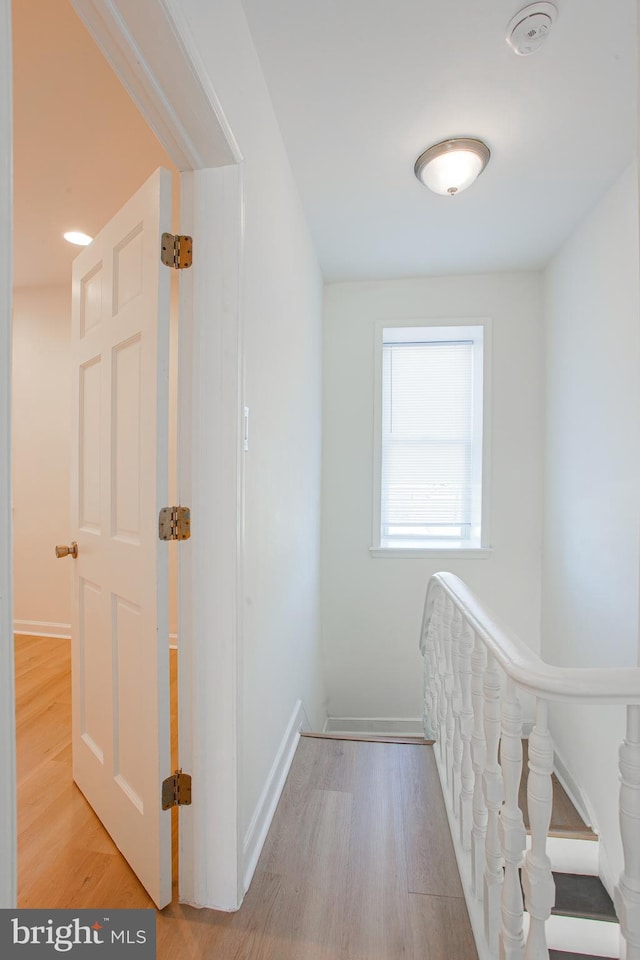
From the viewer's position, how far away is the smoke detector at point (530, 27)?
136cm

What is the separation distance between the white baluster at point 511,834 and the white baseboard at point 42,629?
357 cm

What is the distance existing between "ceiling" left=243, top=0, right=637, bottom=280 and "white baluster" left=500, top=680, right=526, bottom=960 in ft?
6.20

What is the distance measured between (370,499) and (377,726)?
1666mm

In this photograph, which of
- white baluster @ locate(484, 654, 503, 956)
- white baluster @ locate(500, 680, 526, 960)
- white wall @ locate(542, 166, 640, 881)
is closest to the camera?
white baluster @ locate(500, 680, 526, 960)

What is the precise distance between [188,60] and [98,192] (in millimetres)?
1715

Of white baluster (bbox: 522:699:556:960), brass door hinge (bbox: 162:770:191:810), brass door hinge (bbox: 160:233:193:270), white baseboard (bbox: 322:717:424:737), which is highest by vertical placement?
brass door hinge (bbox: 160:233:193:270)

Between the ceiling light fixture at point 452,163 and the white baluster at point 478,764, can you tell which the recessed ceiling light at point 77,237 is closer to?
the ceiling light fixture at point 452,163

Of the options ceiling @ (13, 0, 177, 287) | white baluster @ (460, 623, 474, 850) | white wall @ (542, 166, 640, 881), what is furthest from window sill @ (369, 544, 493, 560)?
ceiling @ (13, 0, 177, 287)

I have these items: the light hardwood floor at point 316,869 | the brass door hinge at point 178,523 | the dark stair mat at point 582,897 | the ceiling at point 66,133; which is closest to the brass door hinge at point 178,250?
the brass door hinge at point 178,523

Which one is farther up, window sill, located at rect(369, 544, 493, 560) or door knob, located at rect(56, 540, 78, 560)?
door knob, located at rect(56, 540, 78, 560)

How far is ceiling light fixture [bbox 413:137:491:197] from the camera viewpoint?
1943 millimetres

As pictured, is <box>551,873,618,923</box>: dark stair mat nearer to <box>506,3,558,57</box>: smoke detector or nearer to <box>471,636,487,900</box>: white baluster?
<box>471,636,487,900</box>: white baluster

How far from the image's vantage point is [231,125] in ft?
4.24

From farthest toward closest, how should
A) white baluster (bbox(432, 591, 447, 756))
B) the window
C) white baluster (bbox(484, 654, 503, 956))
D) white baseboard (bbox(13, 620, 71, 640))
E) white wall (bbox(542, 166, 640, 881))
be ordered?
white baseboard (bbox(13, 620, 71, 640)) < the window < white wall (bbox(542, 166, 640, 881)) < white baluster (bbox(432, 591, 447, 756)) < white baluster (bbox(484, 654, 503, 956))
